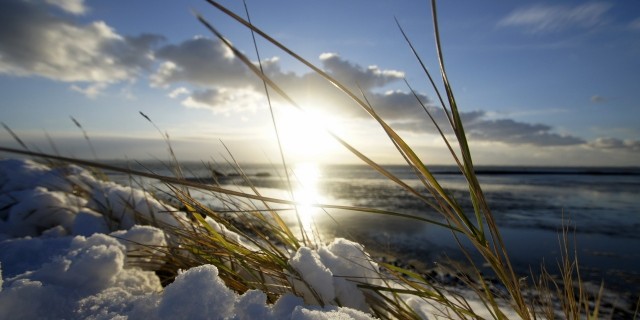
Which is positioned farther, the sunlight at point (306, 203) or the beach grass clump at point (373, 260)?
the sunlight at point (306, 203)

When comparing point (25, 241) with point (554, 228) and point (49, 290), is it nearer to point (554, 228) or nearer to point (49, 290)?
point (49, 290)

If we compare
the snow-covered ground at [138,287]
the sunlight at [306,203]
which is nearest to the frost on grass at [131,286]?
the snow-covered ground at [138,287]

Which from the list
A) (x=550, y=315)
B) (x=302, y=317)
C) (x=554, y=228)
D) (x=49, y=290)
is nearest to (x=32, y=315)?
(x=49, y=290)

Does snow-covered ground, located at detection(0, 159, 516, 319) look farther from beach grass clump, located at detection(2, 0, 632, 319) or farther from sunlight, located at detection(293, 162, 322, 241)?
sunlight, located at detection(293, 162, 322, 241)

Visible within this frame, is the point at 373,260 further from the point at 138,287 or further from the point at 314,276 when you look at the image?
the point at 138,287

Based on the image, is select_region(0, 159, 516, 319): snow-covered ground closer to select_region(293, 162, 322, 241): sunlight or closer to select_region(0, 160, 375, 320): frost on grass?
select_region(0, 160, 375, 320): frost on grass

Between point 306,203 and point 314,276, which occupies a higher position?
point 306,203

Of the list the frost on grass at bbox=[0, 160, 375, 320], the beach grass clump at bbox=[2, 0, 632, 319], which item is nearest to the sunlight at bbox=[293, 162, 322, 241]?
the beach grass clump at bbox=[2, 0, 632, 319]

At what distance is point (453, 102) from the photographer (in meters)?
0.77

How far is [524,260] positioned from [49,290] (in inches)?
216

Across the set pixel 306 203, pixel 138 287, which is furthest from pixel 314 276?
pixel 138 287

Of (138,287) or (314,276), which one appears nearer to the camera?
(314,276)

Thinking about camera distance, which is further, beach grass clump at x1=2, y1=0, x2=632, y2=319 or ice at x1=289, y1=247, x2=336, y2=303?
ice at x1=289, y1=247, x2=336, y2=303

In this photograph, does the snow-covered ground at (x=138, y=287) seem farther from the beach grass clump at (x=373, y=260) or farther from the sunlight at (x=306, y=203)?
the sunlight at (x=306, y=203)
